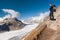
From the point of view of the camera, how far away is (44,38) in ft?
109

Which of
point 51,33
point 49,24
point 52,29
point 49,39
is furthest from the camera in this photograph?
point 49,24

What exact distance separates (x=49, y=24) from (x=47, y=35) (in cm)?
764

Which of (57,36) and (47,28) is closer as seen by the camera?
(57,36)

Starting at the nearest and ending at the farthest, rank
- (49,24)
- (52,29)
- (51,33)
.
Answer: (51,33), (52,29), (49,24)

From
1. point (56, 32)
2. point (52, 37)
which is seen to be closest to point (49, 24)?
point (56, 32)

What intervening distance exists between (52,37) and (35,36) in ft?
11.0

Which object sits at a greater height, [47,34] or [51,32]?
[51,32]

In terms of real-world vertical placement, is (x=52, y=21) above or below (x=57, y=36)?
above

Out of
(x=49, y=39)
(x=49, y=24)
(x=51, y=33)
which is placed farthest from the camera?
(x=49, y=24)

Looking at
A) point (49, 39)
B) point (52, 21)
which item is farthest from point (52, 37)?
point (52, 21)

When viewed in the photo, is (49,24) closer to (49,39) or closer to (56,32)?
(56,32)

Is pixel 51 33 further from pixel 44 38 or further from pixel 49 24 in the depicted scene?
pixel 49 24

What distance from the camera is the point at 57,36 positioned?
33062 millimetres

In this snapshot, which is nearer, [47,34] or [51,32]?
[47,34]
